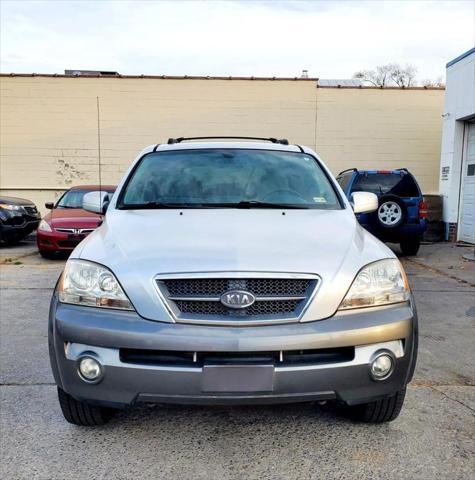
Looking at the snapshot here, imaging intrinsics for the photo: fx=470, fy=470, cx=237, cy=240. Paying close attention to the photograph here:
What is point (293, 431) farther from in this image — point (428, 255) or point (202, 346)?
point (428, 255)

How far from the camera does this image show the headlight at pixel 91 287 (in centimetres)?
219

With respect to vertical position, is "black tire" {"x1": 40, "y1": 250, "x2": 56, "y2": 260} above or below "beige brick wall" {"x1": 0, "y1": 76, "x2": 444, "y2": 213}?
below

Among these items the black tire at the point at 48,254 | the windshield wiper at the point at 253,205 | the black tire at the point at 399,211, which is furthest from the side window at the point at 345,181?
the windshield wiper at the point at 253,205

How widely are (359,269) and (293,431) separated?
3.37ft

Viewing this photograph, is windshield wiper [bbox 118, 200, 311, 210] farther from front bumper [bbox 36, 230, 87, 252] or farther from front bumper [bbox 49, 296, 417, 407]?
front bumper [bbox 36, 230, 87, 252]

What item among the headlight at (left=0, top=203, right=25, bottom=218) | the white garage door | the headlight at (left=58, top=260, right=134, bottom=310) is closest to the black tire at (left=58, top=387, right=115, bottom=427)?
the headlight at (left=58, top=260, right=134, bottom=310)

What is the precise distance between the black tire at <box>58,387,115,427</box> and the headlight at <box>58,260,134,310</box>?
1.84ft

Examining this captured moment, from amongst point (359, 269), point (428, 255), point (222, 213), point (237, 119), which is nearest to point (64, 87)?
point (237, 119)

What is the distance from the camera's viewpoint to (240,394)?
2068 mm

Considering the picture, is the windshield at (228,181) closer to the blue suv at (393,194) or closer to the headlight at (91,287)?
the headlight at (91,287)

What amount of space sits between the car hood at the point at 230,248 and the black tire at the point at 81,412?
2.54ft

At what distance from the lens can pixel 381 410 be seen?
8.50ft

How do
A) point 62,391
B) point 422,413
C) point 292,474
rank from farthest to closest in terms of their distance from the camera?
point 422,413 < point 62,391 < point 292,474

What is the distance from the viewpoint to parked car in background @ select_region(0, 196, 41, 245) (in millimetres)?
10328
